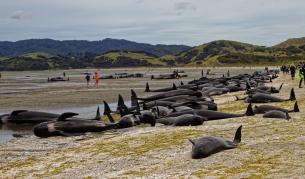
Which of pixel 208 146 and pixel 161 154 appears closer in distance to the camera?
pixel 208 146

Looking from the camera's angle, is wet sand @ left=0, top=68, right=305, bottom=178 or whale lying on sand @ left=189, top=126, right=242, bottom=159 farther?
whale lying on sand @ left=189, top=126, right=242, bottom=159

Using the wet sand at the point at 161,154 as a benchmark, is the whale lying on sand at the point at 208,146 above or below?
above

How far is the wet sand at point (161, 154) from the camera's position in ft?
36.0

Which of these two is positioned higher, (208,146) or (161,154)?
(208,146)

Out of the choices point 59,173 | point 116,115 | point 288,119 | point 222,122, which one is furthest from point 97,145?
point 116,115

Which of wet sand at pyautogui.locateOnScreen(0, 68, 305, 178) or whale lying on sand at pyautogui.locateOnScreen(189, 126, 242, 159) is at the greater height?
whale lying on sand at pyautogui.locateOnScreen(189, 126, 242, 159)

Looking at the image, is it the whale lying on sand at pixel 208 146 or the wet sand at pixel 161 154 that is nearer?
the wet sand at pixel 161 154

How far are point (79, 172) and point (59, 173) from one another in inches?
22.1

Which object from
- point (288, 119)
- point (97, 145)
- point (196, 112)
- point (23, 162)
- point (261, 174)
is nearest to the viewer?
point (261, 174)

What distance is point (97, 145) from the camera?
52.3ft

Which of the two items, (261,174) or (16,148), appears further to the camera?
(16,148)

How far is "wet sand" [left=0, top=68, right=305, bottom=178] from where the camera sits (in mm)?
10961

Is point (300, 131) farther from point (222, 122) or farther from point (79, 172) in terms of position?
point (79, 172)

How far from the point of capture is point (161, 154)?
13391 mm
